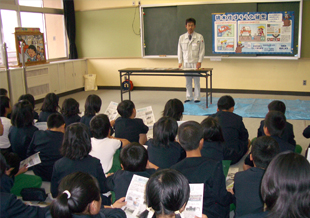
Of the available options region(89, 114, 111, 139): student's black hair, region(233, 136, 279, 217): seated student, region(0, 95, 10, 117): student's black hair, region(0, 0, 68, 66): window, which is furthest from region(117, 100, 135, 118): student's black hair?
region(0, 0, 68, 66): window

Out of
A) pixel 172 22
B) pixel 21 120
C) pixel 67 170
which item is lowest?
pixel 67 170

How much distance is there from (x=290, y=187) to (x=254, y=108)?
179 inches

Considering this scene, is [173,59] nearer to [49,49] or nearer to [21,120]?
[49,49]

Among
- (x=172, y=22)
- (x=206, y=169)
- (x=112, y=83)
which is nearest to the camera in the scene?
(x=206, y=169)

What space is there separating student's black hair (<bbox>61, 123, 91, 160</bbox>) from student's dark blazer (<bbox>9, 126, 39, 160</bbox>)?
94 cm

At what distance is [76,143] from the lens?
6.90 ft

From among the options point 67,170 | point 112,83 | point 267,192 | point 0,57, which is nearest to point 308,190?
point 267,192

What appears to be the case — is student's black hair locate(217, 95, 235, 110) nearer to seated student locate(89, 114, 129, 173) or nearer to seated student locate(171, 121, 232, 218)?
seated student locate(89, 114, 129, 173)

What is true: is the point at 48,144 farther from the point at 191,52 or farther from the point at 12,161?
the point at 191,52

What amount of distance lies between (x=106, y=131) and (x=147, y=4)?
17.1 ft

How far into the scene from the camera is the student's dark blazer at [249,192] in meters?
1.68

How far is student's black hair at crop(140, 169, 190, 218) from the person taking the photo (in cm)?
126

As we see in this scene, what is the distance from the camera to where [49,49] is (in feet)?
24.2

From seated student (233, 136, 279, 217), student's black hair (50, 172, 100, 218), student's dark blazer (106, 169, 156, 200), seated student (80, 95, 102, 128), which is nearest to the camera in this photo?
student's black hair (50, 172, 100, 218)
